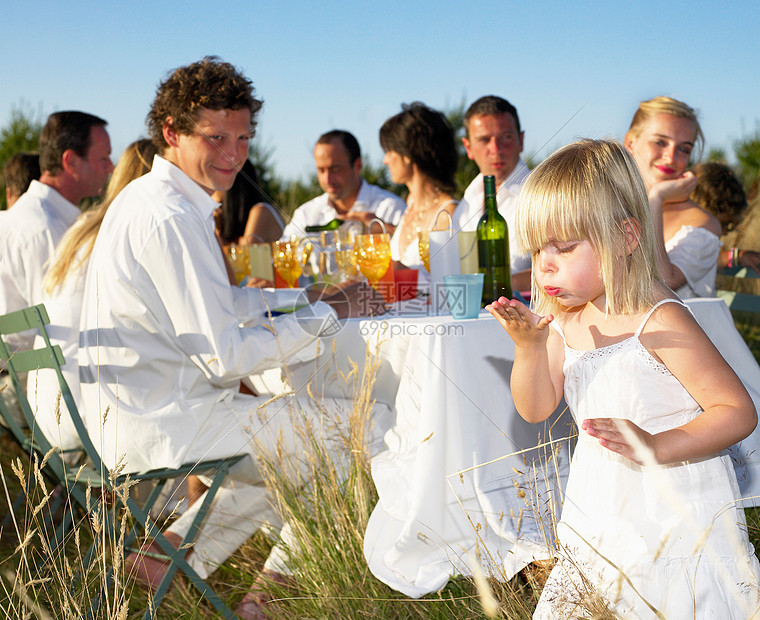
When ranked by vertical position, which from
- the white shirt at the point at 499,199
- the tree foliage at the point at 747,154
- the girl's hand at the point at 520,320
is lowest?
the girl's hand at the point at 520,320

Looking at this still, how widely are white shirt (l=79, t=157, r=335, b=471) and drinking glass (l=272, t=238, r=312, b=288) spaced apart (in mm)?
709

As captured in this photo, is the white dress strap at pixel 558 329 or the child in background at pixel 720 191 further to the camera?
the child in background at pixel 720 191

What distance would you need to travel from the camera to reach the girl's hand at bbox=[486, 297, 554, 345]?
1382mm

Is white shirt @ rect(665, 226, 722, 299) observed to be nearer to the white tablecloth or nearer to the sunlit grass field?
the white tablecloth

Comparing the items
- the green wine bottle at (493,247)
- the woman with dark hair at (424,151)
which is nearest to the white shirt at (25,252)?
the woman with dark hair at (424,151)

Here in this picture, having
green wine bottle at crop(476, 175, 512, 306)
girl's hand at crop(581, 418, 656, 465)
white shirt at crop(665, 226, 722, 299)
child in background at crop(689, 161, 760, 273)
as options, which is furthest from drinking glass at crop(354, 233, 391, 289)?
child in background at crop(689, 161, 760, 273)

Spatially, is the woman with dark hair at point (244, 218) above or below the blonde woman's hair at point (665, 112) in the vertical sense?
below

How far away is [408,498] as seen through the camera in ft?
6.61

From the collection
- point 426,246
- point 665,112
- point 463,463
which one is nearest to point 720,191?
point 665,112

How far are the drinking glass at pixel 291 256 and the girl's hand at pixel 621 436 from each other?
2050 mm

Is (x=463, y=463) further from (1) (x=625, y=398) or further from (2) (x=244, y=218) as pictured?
(2) (x=244, y=218)

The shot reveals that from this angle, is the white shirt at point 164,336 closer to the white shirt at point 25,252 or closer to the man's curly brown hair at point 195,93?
the man's curly brown hair at point 195,93

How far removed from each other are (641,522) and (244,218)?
4746 millimetres

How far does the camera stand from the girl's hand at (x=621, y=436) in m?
1.11
